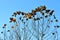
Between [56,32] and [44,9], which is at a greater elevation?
[44,9]

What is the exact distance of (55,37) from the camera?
41.8 feet

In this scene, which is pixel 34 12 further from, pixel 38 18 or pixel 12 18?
pixel 12 18

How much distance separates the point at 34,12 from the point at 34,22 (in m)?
0.97

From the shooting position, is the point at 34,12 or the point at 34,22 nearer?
the point at 34,12

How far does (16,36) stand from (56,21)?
8.87 ft

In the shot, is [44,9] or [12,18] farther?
[12,18]

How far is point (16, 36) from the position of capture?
43.4 feet

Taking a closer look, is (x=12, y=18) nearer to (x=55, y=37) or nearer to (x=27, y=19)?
(x=27, y=19)

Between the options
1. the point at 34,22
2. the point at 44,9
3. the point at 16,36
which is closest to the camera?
the point at 44,9

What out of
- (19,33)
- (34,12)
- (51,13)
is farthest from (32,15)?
(19,33)

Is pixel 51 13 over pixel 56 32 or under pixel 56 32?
over

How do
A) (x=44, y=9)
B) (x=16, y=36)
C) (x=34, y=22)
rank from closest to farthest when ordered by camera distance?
(x=44, y=9)
(x=34, y=22)
(x=16, y=36)

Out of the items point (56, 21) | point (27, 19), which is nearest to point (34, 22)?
point (27, 19)

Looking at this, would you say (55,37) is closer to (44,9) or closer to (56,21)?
(56,21)
